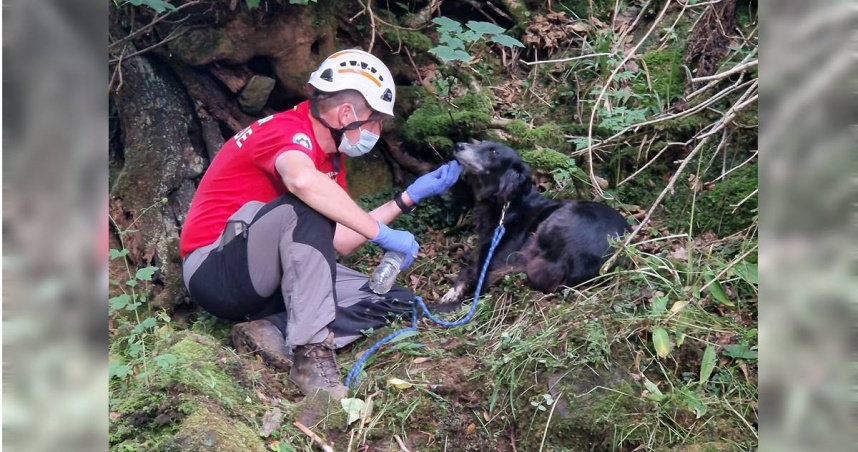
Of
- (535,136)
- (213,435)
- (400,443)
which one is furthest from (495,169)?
(213,435)

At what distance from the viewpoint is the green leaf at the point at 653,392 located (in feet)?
9.76

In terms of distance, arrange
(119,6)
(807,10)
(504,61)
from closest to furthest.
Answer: (807,10) → (119,6) → (504,61)

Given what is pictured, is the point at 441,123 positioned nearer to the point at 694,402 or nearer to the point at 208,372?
the point at 208,372

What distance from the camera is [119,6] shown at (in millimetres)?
4969

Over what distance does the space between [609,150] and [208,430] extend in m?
3.88

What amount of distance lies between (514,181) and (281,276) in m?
2.00

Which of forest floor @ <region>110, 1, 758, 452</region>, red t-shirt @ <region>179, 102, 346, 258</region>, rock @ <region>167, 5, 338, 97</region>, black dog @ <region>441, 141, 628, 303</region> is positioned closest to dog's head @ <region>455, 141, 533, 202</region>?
black dog @ <region>441, 141, 628, 303</region>

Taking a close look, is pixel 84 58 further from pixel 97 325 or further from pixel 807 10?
pixel 807 10

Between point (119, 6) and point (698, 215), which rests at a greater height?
point (119, 6)

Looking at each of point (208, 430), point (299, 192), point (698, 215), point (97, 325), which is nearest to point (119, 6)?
point (299, 192)

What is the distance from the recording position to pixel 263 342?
390cm

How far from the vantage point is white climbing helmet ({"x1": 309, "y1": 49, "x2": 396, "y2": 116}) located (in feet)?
13.3

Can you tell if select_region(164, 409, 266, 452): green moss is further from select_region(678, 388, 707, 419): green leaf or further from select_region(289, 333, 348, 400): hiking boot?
select_region(678, 388, 707, 419): green leaf

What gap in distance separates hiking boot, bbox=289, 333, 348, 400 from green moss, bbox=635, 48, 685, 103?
3457 millimetres
